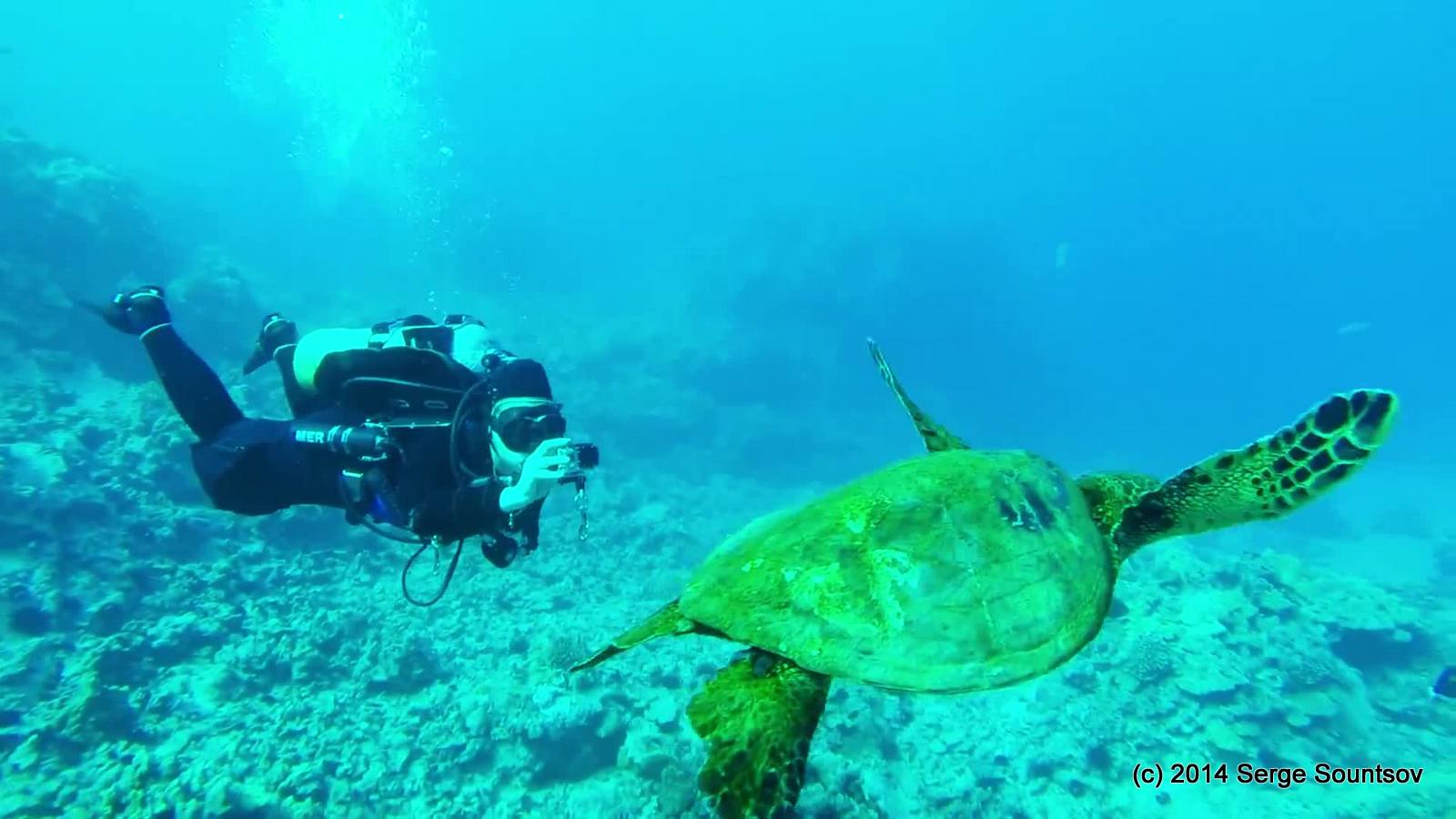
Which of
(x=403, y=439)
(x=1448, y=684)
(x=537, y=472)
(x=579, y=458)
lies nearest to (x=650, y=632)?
(x=537, y=472)

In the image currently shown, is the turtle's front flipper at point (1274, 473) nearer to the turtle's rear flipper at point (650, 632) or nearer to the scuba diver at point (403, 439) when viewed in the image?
the turtle's rear flipper at point (650, 632)

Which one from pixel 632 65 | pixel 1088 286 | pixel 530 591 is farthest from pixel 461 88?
pixel 530 591

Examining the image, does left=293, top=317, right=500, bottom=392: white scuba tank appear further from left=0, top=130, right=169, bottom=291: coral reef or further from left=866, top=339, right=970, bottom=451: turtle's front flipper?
left=0, top=130, right=169, bottom=291: coral reef

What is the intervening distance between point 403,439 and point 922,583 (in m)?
3.76

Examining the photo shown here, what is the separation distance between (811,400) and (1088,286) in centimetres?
6864

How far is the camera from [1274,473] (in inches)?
101

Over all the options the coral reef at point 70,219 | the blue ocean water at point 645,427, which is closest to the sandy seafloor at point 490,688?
the blue ocean water at point 645,427

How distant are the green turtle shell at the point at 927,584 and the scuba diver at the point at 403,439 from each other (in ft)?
7.17

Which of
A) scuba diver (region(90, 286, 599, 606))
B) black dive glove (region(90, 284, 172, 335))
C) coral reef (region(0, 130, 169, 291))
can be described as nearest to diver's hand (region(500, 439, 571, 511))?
scuba diver (region(90, 286, 599, 606))

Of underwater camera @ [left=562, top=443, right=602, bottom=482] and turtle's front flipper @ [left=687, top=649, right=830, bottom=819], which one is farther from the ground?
underwater camera @ [left=562, top=443, right=602, bottom=482]

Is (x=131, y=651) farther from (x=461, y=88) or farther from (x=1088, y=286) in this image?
(x=461, y=88)

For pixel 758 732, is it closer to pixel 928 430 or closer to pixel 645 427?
pixel 928 430

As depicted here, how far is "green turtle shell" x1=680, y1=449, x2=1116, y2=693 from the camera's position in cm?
202

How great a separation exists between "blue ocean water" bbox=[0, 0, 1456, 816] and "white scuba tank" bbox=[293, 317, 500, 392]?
3.29 metres
